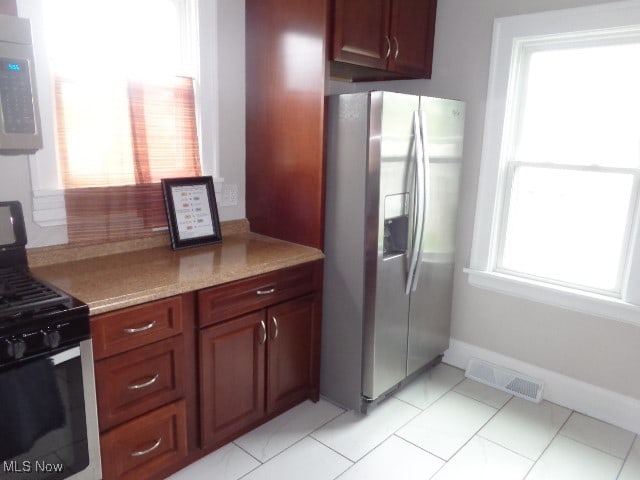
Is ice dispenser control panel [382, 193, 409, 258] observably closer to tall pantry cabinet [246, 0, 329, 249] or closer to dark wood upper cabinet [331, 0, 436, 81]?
tall pantry cabinet [246, 0, 329, 249]

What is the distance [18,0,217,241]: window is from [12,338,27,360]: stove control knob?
2.56 feet

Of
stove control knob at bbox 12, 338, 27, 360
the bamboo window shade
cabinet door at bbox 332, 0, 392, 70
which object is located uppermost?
cabinet door at bbox 332, 0, 392, 70

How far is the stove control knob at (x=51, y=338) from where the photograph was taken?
1.46m

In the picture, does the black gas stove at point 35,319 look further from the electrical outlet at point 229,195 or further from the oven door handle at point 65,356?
the electrical outlet at point 229,195

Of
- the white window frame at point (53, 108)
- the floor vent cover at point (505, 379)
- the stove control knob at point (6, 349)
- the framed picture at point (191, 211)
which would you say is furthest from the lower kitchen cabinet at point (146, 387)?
the floor vent cover at point (505, 379)

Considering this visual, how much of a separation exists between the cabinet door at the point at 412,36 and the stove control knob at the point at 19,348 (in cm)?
210

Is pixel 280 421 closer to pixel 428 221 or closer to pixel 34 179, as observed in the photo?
pixel 428 221

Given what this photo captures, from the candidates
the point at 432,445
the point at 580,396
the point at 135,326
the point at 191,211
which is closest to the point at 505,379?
the point at 580,396

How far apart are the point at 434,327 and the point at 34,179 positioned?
216 cm

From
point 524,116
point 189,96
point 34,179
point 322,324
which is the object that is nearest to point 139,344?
point 34,179

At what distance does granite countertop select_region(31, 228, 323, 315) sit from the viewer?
1.72 meters

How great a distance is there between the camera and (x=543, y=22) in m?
2.44

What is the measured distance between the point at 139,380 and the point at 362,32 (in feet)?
6.03

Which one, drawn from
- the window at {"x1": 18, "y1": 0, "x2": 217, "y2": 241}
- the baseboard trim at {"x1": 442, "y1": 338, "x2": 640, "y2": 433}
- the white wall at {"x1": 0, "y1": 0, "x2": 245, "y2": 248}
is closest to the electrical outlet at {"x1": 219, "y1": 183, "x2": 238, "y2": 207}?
the white wall at {"x1": 0, "y1": 0, "x2": 245, "y2": 248}
